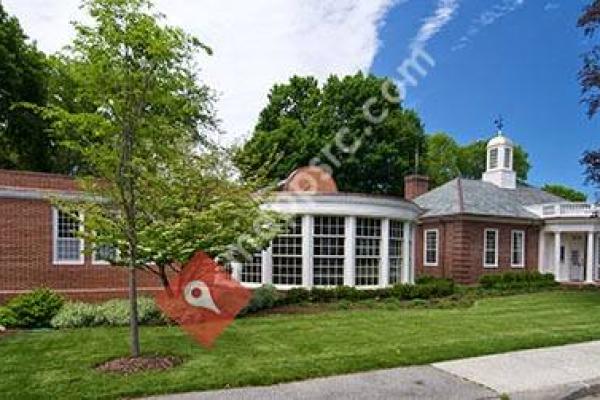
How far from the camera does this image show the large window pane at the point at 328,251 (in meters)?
18.0

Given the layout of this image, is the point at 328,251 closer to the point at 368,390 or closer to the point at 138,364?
the point at 138,364

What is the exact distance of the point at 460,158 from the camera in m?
59.5

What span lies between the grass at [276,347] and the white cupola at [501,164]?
18.9 m

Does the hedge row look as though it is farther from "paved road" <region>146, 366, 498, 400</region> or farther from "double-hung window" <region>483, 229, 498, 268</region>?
"double-hung window" <region>483, 229, 498, 268</region>

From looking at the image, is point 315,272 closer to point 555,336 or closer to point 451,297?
point 451,297

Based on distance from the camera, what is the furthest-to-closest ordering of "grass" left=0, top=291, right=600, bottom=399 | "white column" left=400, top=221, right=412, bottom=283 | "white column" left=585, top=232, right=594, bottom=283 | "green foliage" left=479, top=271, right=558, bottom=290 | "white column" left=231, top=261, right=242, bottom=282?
1. "white column" left=585, top=232, right=594, bottom=283
2. "green foliage" left=479, top=271, right=558, bottom=290
3. "white column" left=400, top=221, right=412, bottom=283
4. "white column" left=231, top=261, right=242, bottom=282
5. "grass" left=0, top=291, right=600, bottom=399

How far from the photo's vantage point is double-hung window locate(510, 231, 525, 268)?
92.7 ft

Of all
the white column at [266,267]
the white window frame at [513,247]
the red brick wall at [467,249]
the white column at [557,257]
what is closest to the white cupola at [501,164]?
Answer: the white window frame at [513,247]

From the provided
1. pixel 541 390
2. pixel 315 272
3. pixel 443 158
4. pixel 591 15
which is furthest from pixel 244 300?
pixel 443 158

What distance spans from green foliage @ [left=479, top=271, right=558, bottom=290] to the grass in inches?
398

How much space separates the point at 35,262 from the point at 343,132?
2735 cm

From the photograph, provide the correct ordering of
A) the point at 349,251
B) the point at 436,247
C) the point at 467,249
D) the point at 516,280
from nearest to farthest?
the point at 349,251 < the point at 516,280 < the point at 467,249 < the point at 436,247

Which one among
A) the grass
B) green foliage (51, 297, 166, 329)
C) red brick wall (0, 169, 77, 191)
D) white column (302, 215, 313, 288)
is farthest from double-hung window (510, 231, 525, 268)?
red brick wall (0, 169, 77, 191)

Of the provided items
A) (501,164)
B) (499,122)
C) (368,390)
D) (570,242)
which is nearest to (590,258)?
(570,242)
